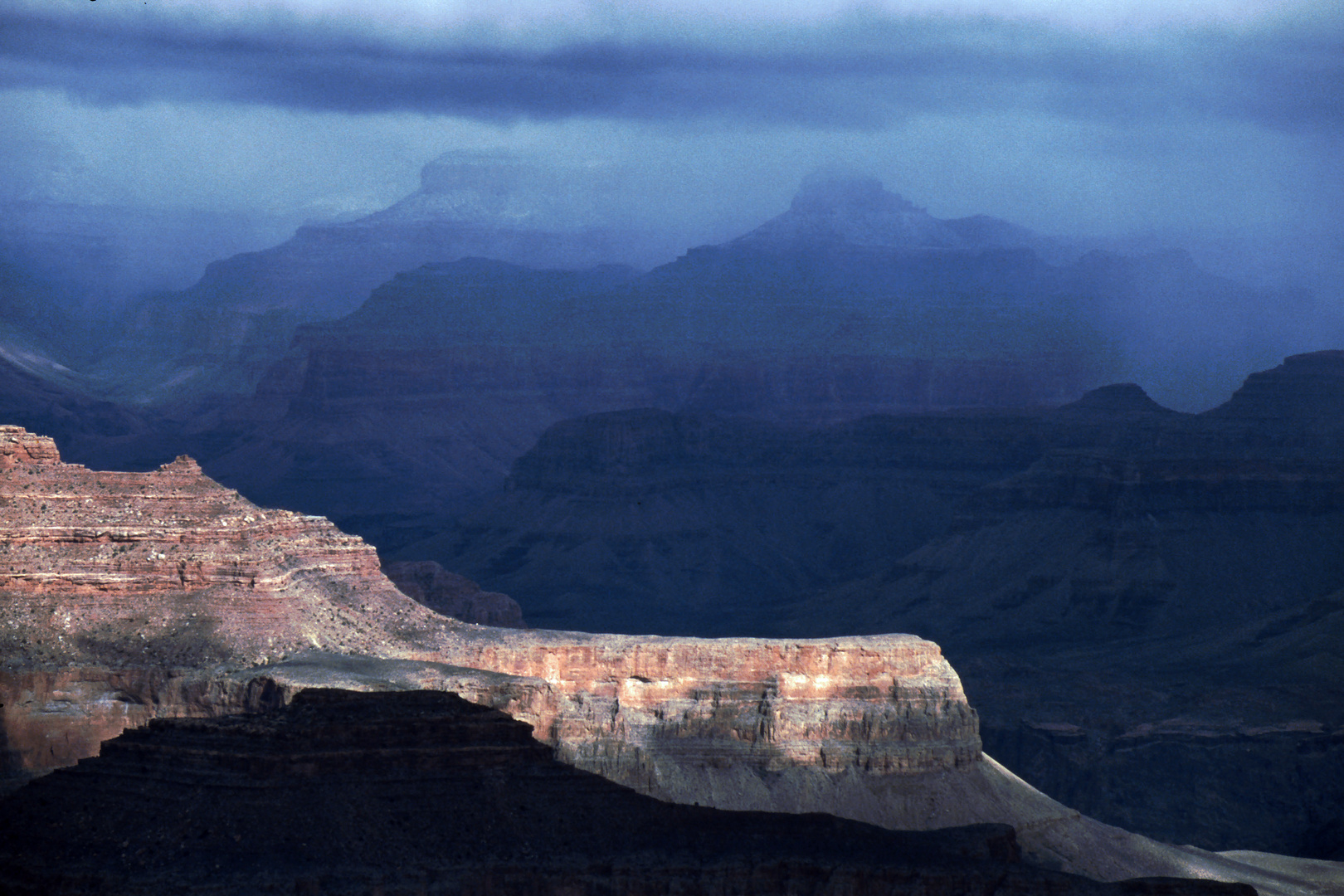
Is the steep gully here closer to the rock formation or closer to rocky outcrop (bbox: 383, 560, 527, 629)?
the rock formation

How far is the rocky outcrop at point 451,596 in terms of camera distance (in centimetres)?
10225

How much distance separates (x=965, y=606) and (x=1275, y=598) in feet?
57.3

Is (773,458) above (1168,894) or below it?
above

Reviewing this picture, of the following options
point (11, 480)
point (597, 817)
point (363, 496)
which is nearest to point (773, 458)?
point (363, 496)

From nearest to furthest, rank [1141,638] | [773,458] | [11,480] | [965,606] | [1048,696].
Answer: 1. [11,480]
2. [1048,696]
3. [1141,638]
4. [965,606]
5. [773,458]

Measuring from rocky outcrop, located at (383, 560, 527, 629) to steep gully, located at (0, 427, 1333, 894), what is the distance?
29.3 metres

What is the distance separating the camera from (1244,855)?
7969 cm

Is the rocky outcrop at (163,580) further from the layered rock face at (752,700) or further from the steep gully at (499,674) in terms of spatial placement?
the layered rock face at (752,700)

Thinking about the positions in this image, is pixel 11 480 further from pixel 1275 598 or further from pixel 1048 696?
pixel 1275 598

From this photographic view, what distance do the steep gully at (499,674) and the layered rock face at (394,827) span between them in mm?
5853

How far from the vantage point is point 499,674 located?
6688cm

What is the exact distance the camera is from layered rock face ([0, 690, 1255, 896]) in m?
52.9

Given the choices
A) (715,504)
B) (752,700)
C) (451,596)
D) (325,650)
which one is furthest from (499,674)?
(715,504)

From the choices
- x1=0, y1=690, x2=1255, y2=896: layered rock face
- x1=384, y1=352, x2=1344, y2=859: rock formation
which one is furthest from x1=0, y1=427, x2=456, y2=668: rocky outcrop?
x1=384, y1=352, x2=1344, y2=859: rock formation
